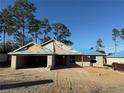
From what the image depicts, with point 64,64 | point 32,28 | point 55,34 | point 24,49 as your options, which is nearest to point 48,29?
point 55,34

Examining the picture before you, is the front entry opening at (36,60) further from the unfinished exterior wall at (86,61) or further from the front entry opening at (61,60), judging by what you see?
the unfinished exterior wall at (86,61)

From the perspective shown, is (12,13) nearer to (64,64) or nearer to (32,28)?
(32,28)

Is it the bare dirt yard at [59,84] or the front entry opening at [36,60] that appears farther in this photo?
the front entry opening at [36,60]

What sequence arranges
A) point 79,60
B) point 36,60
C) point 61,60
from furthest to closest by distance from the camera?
point 36,60, point 61,60, point 79,60

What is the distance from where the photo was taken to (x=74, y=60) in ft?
102

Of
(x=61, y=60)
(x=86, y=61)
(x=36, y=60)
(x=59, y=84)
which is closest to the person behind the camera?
(x=59, y=84)

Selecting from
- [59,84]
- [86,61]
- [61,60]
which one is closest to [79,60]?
[86,61]

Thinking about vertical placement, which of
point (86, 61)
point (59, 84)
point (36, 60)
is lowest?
point (59, 84)

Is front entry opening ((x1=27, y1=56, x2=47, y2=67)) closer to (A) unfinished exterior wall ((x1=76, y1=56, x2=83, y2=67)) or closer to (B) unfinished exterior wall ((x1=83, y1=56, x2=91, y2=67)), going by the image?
(A) unfinished exterior wall ((x1=76, y1=56, x2=83, y2=67))

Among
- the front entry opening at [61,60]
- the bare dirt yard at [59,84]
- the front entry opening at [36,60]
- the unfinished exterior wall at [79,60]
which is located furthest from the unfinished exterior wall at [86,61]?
the bare dirt yard at [59,84]

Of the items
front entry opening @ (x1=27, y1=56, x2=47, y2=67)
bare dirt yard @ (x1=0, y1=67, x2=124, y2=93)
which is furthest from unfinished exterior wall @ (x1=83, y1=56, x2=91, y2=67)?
bare dirt yard @ (x1=0, y1=67, x2=124, y2=93)

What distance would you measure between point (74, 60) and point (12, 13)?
21.5m

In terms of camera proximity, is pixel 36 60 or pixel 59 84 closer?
pixel 59 84

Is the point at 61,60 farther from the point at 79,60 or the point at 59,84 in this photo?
the point at 59,84
